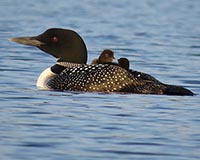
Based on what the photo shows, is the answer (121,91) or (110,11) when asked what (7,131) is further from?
(110,11)

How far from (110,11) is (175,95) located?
14.2 m

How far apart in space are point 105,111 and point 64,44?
2.26 metres

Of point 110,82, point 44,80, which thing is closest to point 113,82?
point 110,82

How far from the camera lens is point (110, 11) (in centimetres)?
2505

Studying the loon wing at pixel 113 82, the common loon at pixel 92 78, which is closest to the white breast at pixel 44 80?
the common loon at pixel 92 78

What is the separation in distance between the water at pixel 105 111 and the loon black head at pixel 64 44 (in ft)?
1.51

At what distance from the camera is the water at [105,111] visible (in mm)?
7887

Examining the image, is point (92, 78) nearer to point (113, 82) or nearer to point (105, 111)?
point (113, 82)

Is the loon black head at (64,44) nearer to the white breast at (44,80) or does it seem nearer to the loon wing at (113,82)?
the white breast at (44,80)

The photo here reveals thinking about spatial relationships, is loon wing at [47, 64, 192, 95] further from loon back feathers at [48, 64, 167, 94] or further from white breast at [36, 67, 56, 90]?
white breast at [36, 67, 56, 90]

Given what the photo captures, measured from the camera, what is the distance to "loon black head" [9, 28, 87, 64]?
11.8 meters

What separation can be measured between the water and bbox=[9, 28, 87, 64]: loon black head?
46 cm

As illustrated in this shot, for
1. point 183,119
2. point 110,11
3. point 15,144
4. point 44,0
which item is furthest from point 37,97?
point 44,0

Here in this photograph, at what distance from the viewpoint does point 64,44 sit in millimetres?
11875
